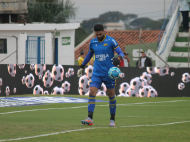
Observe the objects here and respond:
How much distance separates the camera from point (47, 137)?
7.83 metres

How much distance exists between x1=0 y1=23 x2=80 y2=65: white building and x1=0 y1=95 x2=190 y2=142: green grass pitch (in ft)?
48.1

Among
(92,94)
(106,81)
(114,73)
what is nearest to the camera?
(114,73)

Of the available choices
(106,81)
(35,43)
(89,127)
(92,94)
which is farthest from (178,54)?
(89,127)

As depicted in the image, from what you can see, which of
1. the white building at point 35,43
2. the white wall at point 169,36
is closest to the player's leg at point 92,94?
the white wall at point 169,36

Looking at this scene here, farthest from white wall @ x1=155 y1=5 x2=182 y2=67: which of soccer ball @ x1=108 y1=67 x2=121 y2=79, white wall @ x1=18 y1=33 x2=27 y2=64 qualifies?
soccer ball @ x1=108 y1=67 x2=121 y2=79

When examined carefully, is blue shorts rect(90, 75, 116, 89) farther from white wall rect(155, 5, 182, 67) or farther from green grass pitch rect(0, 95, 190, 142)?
white wall rect(155, 5, 182, 67)

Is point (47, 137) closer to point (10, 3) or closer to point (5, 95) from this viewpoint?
point (5, 95)

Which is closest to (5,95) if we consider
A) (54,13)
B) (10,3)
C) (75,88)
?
(75,88)

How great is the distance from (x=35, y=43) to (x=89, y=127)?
20.6 m

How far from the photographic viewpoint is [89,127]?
361 inches

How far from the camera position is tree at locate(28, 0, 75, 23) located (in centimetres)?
5391

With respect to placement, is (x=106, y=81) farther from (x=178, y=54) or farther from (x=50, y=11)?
(x=50, y=11)

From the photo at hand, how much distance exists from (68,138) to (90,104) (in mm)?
2117

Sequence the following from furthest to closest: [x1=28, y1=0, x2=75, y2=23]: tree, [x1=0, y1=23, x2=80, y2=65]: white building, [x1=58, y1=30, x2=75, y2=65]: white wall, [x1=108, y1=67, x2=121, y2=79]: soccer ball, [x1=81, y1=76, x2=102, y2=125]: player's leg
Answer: [x1=28, y1=0, x2=75, y2=23]: tree
[x1=58, y1=30, x2=75, y2=65]: white wall
[x1=0, y1=23, x2=80, y2=65]: white building
[x1=81, y1=76, x2=102, y2=125]: player's leg
[x1=108, y1=67, x2=121, y2=79]: soccer ball
